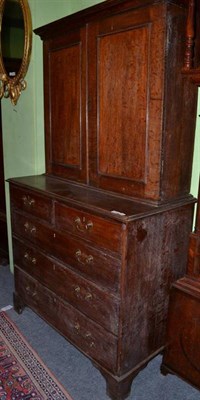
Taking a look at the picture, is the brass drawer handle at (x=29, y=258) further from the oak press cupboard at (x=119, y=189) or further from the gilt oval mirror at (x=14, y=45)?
the gilt oval mirror at (x=14, y=45)

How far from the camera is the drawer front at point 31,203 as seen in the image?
197 cm

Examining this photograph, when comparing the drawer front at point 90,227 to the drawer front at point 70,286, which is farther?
the drawer front at point 70,286

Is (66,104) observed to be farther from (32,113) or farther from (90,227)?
(90,227)

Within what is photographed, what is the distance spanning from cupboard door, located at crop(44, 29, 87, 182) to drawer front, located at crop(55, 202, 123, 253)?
342 millimetres

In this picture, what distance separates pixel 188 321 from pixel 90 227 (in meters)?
0.67

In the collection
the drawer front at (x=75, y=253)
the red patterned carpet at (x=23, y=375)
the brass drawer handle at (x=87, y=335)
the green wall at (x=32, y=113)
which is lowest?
the red patterned carpet at (x=23, y=375)

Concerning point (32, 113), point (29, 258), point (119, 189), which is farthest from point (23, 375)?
point (32, 113)

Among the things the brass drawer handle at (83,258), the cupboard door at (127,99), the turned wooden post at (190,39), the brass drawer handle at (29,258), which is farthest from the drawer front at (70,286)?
the turned wooden post at (190,39)

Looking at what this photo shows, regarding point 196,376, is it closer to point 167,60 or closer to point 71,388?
point 71,388

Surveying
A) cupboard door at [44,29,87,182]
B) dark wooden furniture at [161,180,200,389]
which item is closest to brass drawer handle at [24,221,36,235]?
cupboard door at [44,29,87,182]

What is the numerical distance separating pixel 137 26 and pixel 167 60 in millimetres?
237

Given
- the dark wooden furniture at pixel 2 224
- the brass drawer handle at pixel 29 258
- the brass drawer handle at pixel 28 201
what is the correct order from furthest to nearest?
the dark wooden furniture at pixel 2 224 → the brass drawer handle at pixel 29 258 → the brass drawer handle at pixel 28 201

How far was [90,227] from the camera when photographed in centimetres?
167

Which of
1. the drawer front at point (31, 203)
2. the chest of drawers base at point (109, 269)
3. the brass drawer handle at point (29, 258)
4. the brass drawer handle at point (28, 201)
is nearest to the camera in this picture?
the chest of drawers base at point (109, 269)
